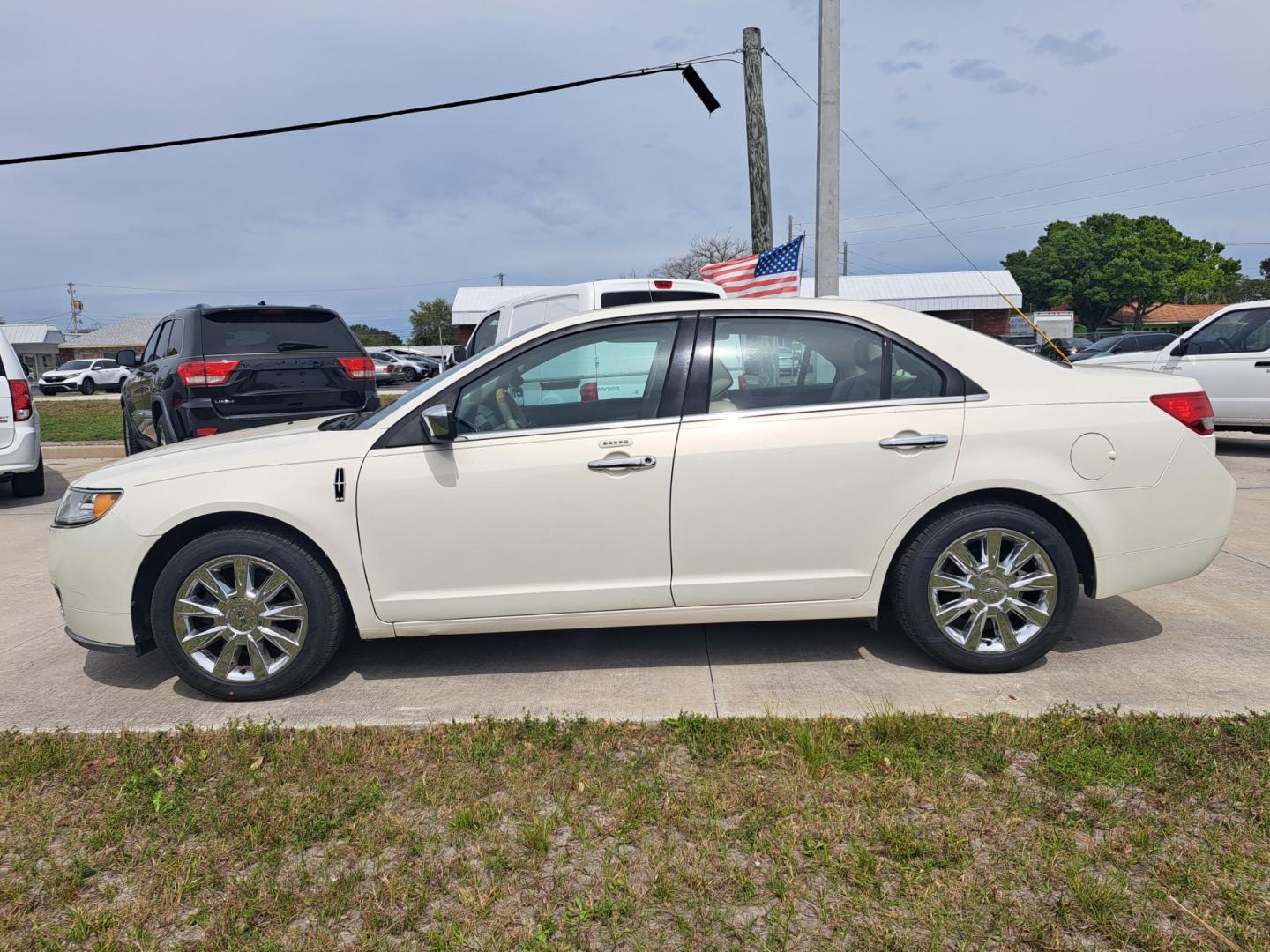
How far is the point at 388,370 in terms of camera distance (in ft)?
133

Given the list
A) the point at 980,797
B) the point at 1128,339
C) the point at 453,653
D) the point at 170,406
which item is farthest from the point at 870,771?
the point at 1128,339

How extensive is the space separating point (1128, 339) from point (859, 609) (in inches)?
788

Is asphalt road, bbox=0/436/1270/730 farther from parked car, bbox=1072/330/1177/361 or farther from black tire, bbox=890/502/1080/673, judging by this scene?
parked car, bbox=1072/330/1177/361

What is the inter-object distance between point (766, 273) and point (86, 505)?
945cm

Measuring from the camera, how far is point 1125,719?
11.3 feet

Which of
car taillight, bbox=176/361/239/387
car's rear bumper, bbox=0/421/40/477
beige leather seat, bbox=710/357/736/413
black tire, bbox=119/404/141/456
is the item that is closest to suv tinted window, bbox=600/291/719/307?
car taillight, bbox=176/361/239/387

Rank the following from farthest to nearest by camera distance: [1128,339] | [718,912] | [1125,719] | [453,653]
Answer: [1128,339] → [453,653] → [1125,719] → [718,912]

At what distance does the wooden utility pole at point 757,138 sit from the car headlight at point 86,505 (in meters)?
11.2

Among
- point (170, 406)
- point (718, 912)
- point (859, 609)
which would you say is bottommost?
point (718, 912)

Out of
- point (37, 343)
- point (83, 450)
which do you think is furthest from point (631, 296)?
point (37, 343)

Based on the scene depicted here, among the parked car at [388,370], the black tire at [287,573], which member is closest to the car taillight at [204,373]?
the black tire at [287,573]

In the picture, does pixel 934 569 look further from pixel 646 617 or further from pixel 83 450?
pixel 83 450

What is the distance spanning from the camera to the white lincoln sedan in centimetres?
382

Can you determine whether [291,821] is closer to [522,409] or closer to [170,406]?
[522,409]
